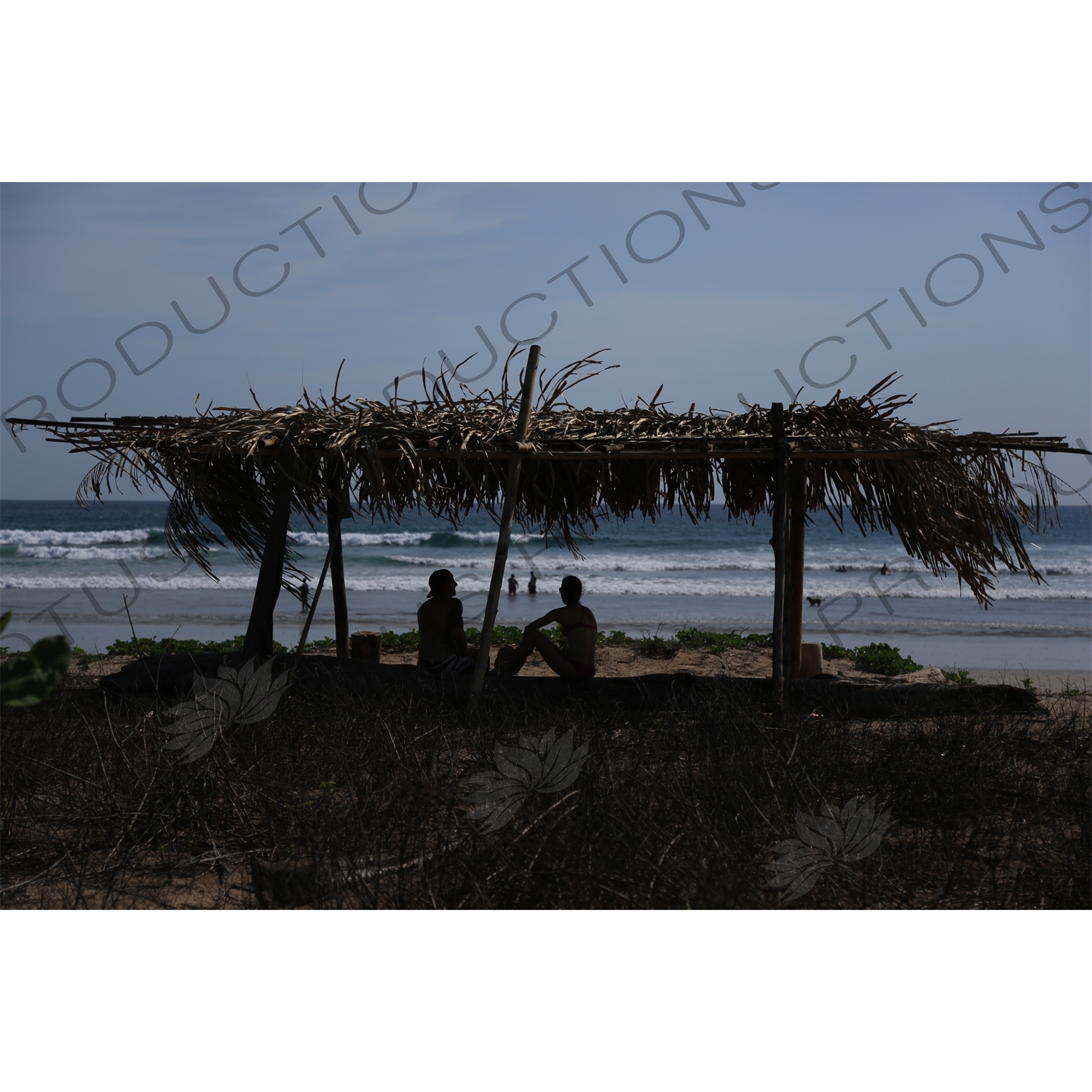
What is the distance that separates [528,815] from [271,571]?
3875mm

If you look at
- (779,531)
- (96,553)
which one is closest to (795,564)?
(779,531)

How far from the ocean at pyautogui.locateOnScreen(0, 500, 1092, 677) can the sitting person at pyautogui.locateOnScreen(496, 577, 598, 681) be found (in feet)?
15.3

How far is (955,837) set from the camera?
4.32 metres

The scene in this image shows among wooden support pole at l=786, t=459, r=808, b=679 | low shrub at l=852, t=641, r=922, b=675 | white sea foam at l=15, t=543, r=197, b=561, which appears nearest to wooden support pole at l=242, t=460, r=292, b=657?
wooden support pole at l=786, t=459, r=808, b=679

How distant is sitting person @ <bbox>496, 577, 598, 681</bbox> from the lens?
24.6ft

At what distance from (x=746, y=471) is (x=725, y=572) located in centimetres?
2177

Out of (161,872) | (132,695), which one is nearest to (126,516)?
(132,695)

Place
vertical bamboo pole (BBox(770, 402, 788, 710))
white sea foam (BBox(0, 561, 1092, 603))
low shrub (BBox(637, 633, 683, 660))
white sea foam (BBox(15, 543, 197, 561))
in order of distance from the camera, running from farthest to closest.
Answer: white sea foam (BBox(15, 543, 197, 561)) → white sea foam (BBox(0, 561, 1092, 603)) → low shrub (BBox(637, 633, 683, 660)) → vertical bamboo pole (BBox(770, 402, 788, 710))

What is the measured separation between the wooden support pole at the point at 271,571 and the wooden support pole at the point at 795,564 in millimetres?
4356

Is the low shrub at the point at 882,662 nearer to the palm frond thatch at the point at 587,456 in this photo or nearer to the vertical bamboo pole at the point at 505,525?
the palm frond thatch at the point at 587,456
